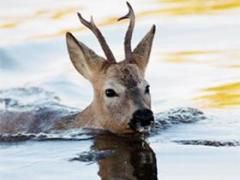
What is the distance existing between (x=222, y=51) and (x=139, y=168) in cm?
561

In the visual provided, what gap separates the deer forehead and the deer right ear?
352 millimetres

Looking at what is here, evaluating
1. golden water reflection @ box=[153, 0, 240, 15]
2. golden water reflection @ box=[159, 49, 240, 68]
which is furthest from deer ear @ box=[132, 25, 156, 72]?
golden water reflection @ box=[153, 0, 240, 15]

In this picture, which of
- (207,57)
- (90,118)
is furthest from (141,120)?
(207,57)

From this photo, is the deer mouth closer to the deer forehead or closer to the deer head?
the deer head

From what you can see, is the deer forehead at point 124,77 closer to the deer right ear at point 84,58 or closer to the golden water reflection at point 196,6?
the deer right ear at point 84,58

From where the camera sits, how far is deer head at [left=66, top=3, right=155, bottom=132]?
11445 mm

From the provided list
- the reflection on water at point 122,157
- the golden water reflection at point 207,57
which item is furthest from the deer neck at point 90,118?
the golden water reflection at point 207,57

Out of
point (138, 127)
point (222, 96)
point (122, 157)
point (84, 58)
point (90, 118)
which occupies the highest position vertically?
point (84, 58)

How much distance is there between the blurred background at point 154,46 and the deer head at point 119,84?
1453mm

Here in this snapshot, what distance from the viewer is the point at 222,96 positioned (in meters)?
13.8

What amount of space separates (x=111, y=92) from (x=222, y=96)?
7.48 ft

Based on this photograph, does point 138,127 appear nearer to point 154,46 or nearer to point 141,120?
point 141,120

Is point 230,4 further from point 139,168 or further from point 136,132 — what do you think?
point 139,168

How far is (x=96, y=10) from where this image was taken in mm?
18594
